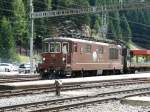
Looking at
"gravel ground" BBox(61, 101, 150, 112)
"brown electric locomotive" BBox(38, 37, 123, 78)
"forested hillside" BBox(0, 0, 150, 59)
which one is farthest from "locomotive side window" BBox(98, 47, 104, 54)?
"forested hillside" BBox(0, 0, 150, 59)

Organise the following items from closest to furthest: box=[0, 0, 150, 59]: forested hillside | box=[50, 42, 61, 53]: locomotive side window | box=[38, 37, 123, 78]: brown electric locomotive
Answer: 1. box=[38, 37, 123, 78]: brown electric locomotive
2. box=[50, 42, 61, 53]: locomotive side window
3. box=[0, 0, 150, 59]: forested hillside

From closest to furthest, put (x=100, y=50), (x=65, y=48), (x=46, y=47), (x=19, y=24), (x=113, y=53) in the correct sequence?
(x=65, y=48) < (x=46, y=47) < (x=100, y=50) < (x=113, y=53) < (x=19, y=24)

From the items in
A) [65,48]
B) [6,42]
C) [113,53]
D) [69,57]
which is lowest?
[6,42]

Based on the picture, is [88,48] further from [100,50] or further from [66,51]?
[66,51]

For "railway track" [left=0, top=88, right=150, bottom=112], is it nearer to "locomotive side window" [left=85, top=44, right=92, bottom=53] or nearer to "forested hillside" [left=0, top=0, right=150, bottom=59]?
"locomotive side window" [left=85, top=44, right=92, bottom=53]

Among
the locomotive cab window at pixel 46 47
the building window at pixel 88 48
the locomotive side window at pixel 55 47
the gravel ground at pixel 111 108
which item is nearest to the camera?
the gravel ground at pixel 111 108

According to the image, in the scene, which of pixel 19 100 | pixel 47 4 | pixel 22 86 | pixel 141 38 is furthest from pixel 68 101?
pixel 141 38

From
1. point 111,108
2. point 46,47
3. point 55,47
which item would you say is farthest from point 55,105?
point 46,47

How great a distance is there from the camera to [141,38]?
183875 mm

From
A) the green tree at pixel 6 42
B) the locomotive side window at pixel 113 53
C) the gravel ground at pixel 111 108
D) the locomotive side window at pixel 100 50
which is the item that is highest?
the locomotive side window at pixel 100 50

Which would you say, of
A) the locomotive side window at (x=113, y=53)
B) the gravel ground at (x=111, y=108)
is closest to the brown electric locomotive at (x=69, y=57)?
the locomotive side window at (x=113, y=53)

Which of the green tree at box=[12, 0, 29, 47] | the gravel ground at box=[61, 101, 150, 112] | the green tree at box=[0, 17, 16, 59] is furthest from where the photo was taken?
the green tree at box=[12, 0, 29, 47]

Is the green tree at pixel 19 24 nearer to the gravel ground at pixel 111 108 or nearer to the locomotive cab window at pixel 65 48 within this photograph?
the locomotive cab window at pixel 65 48

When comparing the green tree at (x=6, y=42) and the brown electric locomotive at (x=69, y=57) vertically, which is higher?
the brown electric locomotive at (x=69, y=57)
